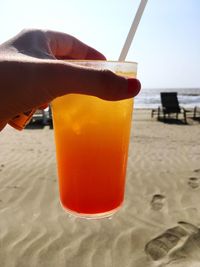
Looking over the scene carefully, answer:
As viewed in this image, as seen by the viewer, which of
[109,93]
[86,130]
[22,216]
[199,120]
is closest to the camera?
[109,93]

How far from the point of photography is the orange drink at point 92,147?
1.26 meters

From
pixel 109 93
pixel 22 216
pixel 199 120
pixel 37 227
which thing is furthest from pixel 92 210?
pixel 199 120

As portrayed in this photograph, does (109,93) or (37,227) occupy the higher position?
(109,93)

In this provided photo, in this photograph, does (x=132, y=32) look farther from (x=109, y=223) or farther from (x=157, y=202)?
(x=157, y=202)

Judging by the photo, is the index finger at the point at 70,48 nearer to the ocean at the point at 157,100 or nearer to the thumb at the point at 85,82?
the thumb at the point at 85,82

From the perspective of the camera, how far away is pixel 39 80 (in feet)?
3.19

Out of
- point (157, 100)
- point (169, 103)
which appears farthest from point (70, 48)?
point (157, 100)

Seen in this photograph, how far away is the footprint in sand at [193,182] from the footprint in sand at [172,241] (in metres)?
1.38

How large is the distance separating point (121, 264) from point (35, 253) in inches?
32.2

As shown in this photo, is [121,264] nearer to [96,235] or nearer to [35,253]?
[96,235]

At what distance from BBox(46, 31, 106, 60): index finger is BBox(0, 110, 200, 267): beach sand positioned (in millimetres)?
2052

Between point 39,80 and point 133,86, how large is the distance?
0.98ft

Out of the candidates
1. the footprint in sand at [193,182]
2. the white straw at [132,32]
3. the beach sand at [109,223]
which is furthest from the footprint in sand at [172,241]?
the white straw at [132,32]

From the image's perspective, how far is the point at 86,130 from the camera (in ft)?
4.16
